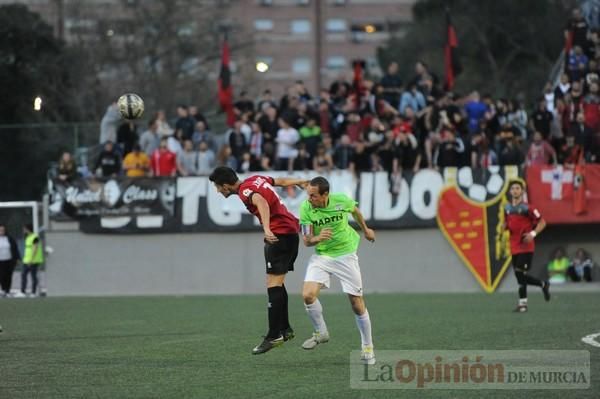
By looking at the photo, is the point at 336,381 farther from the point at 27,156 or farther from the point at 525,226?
the point at 27,156

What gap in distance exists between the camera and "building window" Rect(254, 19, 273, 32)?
314 ft

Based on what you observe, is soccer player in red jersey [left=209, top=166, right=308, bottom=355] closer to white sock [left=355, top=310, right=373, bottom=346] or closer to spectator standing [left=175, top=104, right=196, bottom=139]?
white sock [left=355, top=310, right=373, bottom=346]

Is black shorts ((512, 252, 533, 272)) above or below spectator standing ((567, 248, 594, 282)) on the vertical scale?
above

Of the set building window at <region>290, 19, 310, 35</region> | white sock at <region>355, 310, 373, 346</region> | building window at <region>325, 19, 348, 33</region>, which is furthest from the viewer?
building window at <region>325, 19, 348, 33</region>

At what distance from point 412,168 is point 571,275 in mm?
4367

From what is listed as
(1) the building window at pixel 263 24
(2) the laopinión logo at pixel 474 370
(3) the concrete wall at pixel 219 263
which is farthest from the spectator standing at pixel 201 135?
(1) the building window at pixel 263 24

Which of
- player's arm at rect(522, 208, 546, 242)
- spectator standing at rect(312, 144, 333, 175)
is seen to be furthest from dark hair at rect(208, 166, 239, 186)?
spectator standing at rect(312, 144, 333, 175)

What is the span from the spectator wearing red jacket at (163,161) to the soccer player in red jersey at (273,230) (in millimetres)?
16591

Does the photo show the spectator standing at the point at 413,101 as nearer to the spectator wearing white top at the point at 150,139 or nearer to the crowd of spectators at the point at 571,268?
the crowd of spectators at the point at 571,268

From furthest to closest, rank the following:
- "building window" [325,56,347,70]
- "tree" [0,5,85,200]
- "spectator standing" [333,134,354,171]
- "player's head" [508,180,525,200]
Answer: "building window" [325,56,347,70], "tree" [0,5,85,200], "spectator standing" [333,134,354,171], "player's head" [508,180,525,200]

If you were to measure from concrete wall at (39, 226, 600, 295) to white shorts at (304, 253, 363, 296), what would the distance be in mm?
15662

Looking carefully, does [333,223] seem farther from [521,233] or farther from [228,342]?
[521,233]

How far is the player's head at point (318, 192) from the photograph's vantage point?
1248 cm

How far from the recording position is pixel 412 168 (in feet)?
93.4
